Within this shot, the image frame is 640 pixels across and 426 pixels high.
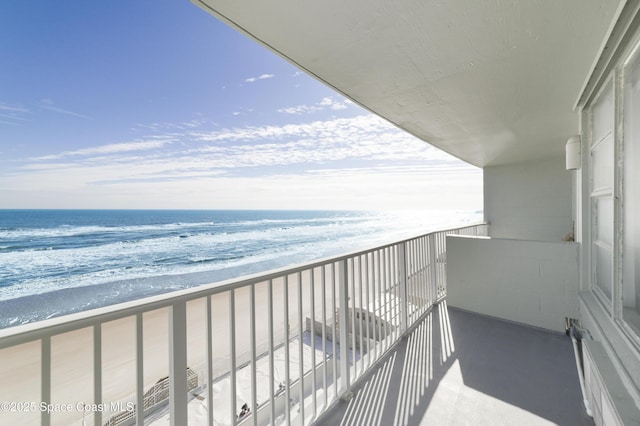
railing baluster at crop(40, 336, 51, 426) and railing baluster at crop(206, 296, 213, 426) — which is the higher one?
railing baluster at crop(40, 336, 51, 426)

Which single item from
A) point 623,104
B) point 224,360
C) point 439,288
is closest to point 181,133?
point 224,360

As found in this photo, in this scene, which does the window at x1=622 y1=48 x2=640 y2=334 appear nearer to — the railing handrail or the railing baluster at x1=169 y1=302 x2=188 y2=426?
the railing handrail

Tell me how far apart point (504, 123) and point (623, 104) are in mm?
1677

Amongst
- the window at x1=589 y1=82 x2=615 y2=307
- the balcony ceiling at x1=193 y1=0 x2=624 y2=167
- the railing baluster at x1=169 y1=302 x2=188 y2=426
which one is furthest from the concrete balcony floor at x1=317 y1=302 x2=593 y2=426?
the balcony ceiling at x1=193 y1=0 x2=624 y2=167

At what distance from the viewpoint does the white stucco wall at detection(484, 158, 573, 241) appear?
15.6 feet

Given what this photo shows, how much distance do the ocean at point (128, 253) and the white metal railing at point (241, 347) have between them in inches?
110

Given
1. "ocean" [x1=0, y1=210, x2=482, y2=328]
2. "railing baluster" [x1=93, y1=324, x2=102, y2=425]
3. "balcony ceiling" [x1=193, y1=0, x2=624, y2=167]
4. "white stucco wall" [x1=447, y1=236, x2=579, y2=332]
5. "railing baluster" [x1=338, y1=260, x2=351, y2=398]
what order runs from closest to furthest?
"railing baluster" [x1=93, y1=324, x2=102, y2=425], "balcony ceiling" [x1=193, y1=0, x2=624, y2=167], "railing baluster" [x1=338, y1=260, x2=351, y2=398], "white stucco wall" [x1=447, y1=236, x2=579, y2=332], "ocean" [x1=0, y1=210, x2=482, y2=328]

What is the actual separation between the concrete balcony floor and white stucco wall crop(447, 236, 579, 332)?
222 mm

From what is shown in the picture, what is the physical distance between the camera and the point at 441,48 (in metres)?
1.51

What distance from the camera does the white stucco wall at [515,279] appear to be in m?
2.54

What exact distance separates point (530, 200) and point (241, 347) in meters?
6.49

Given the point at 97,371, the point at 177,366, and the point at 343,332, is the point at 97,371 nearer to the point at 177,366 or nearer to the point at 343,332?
the point at 177,366

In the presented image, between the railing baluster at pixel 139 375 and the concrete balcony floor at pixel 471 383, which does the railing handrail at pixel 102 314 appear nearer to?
the railing baluster at pixel 139 375

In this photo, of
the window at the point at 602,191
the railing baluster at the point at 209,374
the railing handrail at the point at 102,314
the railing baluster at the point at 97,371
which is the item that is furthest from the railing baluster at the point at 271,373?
the window at the point at 602,191
